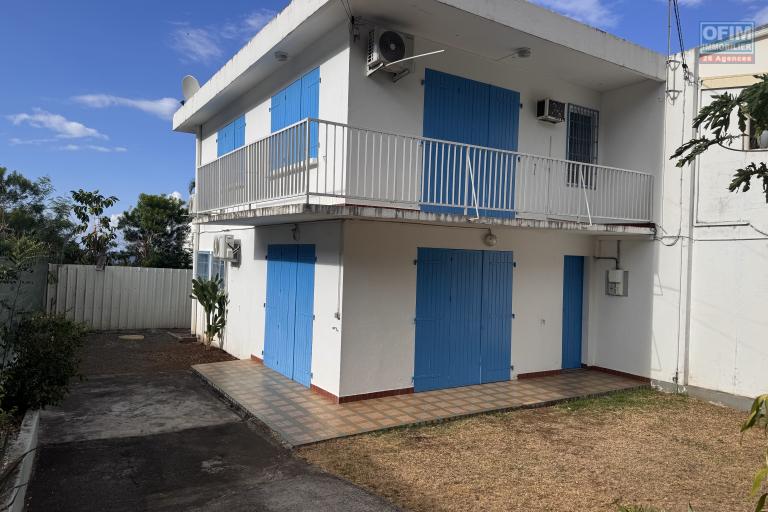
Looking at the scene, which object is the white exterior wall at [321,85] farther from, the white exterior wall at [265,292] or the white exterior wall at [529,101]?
the white exterior wall at [265,292]

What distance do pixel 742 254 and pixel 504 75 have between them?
16.8 ft

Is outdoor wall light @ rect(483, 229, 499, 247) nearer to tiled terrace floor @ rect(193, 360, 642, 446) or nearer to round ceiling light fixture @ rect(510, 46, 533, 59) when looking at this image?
tiled terrace floor @ rect(193, 360, 642, 446)

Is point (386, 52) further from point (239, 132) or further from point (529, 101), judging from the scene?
point (239, 132)

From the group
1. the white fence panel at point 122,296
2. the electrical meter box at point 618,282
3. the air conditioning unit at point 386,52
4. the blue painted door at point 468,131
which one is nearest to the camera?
the air conditioning unit at point 386,52

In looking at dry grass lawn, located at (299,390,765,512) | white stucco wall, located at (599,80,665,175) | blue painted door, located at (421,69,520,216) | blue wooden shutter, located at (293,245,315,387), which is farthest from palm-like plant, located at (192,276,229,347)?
white stucco wall, located at (599,80,665,175)

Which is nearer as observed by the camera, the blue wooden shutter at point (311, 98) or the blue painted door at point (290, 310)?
the blue wooden shutter at point (311, 98)

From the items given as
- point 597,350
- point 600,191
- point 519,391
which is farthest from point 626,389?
point 600,191

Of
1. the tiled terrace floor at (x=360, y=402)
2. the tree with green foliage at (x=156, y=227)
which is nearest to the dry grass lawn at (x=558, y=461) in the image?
the tiled terrace floor at (x=360, y=402)

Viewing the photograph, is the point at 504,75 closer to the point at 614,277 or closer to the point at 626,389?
the point at 614,277

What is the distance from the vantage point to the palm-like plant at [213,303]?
12.5 metres

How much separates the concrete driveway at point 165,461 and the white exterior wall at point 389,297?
1.86m

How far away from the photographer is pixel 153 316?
16.2 meters

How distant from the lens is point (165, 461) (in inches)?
225

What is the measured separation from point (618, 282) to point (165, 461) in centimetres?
862
